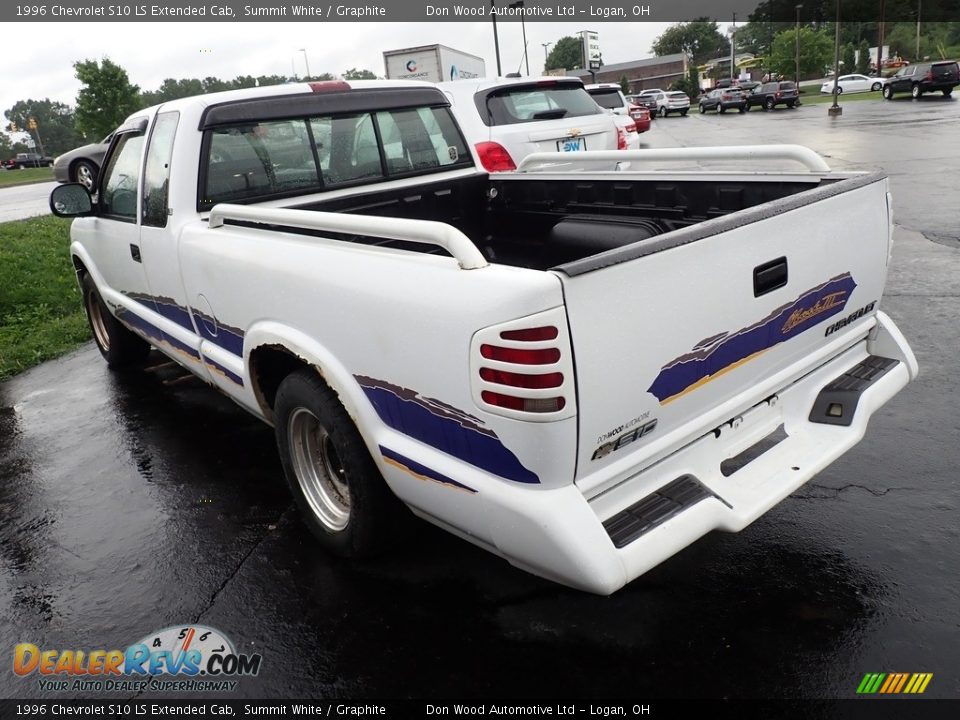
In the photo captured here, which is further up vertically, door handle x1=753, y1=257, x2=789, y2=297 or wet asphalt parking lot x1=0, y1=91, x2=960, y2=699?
door handle x1=753, y1=257, x2=789, y2=297

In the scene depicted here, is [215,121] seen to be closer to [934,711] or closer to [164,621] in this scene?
[164,621]

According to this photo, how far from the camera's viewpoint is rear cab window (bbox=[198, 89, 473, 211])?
416 centimetres

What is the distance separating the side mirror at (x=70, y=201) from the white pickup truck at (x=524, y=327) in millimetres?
614

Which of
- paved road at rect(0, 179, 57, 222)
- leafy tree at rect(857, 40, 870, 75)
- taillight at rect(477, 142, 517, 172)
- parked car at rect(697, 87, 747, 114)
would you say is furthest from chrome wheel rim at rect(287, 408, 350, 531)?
leafy tree at rect(857, 40, 870, 75)

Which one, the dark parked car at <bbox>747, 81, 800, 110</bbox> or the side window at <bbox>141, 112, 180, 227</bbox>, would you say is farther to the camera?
the dark parked car at <bbox>747, 81, 800, 110</bbox>

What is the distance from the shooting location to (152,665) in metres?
2.93

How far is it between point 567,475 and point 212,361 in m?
2.36

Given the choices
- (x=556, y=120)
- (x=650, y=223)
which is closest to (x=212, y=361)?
(x=650, y=223)

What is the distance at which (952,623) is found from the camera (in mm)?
2691

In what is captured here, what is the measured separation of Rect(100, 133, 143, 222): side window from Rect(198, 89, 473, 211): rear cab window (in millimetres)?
805

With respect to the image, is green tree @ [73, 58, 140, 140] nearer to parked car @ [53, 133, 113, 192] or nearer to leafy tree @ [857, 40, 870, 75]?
parked car @ [53, 133, 113, 192]

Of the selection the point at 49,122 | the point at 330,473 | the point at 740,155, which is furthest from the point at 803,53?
the point at 49,122

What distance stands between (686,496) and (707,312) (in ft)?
2.03

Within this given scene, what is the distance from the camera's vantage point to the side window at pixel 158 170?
4191mm
